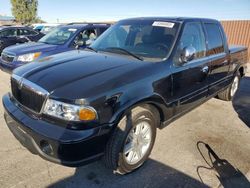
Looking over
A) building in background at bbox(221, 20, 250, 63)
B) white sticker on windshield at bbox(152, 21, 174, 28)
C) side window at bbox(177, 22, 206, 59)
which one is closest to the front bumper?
side window at bbox(177, 22, 206, 59)

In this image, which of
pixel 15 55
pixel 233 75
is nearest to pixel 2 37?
pixel 15 55

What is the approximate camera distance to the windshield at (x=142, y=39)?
343 cm

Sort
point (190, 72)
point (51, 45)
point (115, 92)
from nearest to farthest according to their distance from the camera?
point (115, 92)
point (190, 72)
point (51, 45)

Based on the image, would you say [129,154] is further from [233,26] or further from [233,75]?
[233,26]

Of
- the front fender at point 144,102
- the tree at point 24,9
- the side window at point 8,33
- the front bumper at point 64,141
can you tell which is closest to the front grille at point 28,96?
the front bumper at point 64,141

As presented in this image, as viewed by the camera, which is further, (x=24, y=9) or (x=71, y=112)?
(x=24, y=9)

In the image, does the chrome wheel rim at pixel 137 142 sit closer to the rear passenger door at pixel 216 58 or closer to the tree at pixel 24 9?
the rear passenger door at pixel 216 58

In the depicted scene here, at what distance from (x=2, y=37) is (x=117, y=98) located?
11.2 meters

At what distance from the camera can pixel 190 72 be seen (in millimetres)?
3633

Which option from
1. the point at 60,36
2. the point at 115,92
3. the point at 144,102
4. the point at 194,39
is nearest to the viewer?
the point at 115,92

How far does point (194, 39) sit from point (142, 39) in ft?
2.85

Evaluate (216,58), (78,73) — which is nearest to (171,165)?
(78,73)

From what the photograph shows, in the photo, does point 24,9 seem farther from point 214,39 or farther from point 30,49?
point 214,39

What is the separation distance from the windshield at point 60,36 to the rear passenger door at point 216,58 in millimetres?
4148
